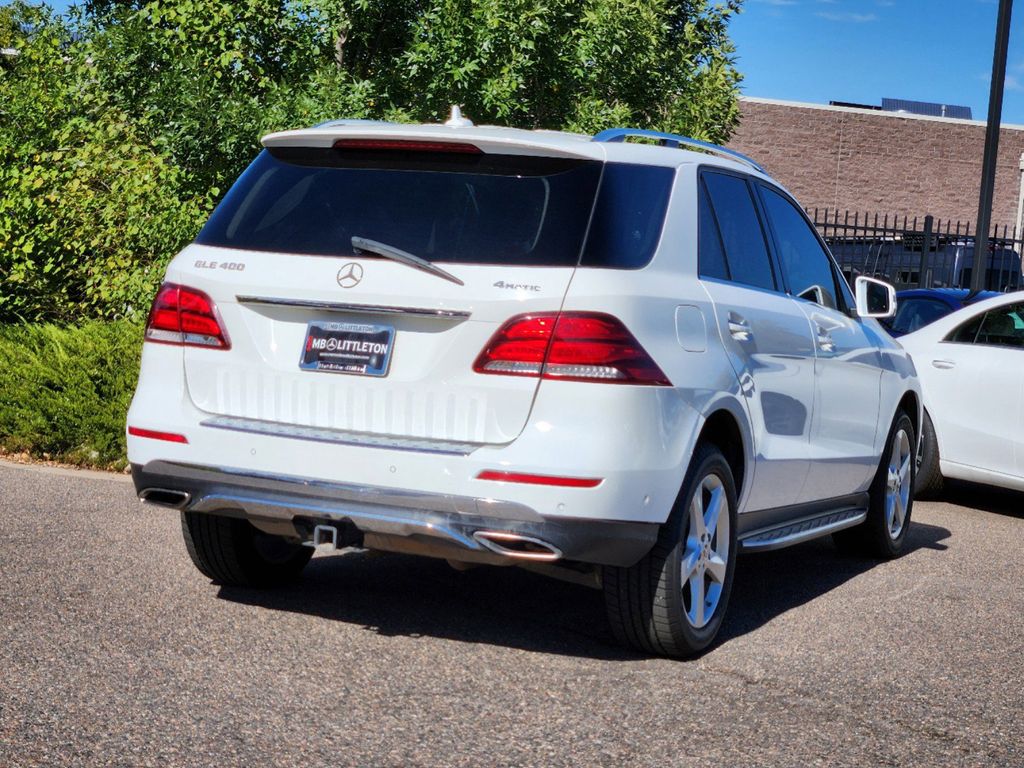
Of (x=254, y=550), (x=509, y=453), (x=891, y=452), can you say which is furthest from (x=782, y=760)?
(x=891, y=452)

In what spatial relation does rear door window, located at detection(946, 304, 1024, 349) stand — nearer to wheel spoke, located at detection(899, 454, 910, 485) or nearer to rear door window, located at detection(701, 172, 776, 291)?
wheel spoke, located at detection(899, 454, 910, 485)

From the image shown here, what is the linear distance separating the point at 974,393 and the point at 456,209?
20.1ft

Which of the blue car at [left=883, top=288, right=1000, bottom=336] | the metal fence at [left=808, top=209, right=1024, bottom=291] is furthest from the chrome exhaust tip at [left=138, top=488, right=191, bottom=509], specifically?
the metal fence at [left=808, top=209, right=1024, bottom=291]

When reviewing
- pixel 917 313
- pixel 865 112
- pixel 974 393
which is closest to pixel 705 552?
pixel 974 393

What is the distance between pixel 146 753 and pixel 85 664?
972mm

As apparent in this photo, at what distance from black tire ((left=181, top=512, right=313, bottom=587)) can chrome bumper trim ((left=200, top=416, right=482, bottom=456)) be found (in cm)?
75

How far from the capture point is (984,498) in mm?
11664

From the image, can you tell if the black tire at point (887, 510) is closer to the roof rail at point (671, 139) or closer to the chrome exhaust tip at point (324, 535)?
the roof rail at point (671, 139)

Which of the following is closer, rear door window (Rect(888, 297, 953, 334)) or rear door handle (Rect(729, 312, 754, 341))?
rear door handle (Rect(729, 312, 754, 341))

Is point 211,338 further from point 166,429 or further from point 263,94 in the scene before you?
point 263,94

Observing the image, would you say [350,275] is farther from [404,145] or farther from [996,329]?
[996,329]

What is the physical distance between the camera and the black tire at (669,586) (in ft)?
17.2

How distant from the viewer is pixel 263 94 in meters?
12.9

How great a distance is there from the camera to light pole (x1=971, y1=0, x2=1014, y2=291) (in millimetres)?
15547
